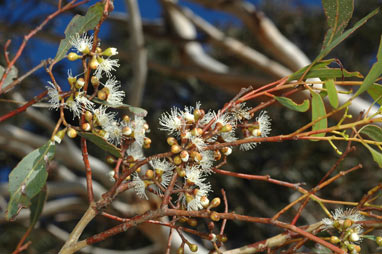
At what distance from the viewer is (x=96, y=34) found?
0.45 m

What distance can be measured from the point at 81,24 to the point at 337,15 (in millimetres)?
302

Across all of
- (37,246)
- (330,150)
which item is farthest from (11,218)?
(330,150)

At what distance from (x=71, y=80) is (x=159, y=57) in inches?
138

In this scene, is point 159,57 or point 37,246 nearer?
point 37,246

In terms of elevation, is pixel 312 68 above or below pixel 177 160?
above

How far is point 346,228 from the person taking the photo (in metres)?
0.46

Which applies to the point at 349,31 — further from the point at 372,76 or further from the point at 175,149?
the point at 175,149

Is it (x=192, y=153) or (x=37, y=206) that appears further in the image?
(x=37, y=206)

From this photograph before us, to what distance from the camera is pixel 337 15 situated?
1.70 feet

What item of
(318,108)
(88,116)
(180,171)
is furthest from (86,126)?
(318,108)

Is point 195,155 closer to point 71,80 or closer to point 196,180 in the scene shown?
point 196,180

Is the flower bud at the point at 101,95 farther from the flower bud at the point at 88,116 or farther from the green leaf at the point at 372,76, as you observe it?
the green leaf at the point at 372,76

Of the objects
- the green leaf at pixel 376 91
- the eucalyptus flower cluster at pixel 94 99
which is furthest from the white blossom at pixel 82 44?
the green leaf at pixel 376 91

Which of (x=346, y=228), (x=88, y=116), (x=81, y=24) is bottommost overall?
(x=346, y=228)
